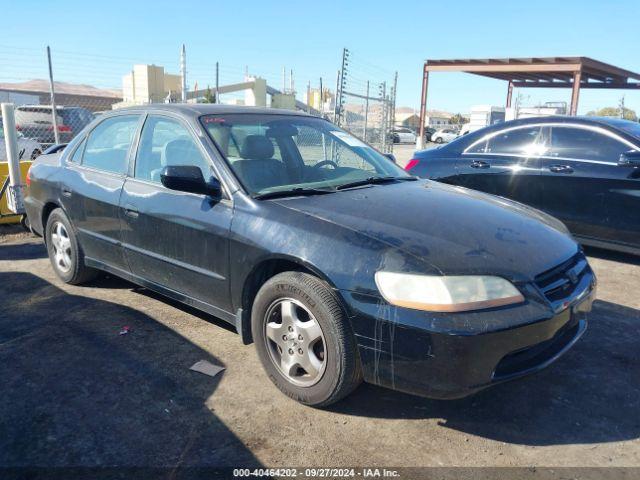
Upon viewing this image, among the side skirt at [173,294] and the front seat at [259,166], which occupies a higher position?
the front seat at [259,166]

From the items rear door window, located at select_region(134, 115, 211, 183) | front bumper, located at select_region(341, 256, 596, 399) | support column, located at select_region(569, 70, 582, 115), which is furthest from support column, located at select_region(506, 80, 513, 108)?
front bumper, located at select_region(341, 256, 596, 399)

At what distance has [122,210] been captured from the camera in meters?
3.83

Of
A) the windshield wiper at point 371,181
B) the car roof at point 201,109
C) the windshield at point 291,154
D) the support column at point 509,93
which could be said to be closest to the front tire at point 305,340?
the windshield at point 291,154

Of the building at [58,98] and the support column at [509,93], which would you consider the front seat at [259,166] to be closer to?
the building at [58,98]

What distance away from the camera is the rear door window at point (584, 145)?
213 inches

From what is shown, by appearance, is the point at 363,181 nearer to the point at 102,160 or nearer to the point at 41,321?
the point at 102,160

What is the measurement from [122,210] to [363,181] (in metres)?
1.75

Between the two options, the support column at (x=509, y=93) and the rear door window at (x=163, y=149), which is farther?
the support column at (x=509, y=93)

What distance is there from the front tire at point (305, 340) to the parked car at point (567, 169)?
393cm

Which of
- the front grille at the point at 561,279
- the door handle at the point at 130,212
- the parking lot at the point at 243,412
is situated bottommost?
the parking lot at the point at 243,412

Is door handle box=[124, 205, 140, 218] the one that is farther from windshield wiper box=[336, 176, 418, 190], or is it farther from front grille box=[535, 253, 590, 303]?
front grille box=[535, 253, 590, 303]

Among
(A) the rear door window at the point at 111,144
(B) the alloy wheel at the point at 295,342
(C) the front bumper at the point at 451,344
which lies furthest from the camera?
(A) the rear door window at the point at 111,144

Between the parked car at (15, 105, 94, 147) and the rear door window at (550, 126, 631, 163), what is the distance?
1313cm

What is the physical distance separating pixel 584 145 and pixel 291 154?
11.7 ft
